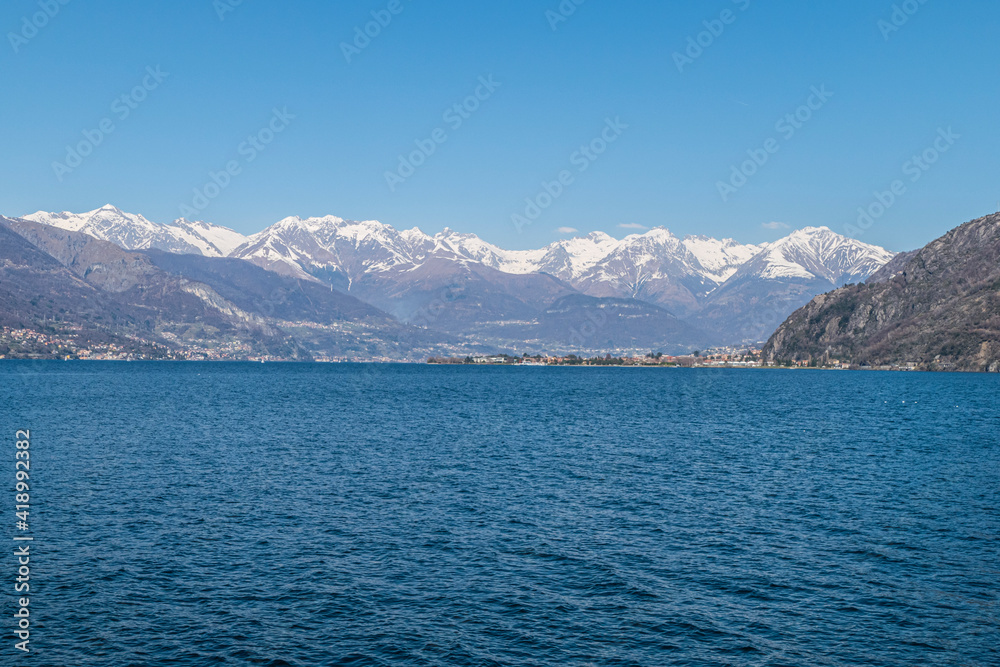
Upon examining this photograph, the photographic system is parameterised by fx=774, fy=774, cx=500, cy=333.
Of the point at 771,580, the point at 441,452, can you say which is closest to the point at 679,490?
the point at 771,580

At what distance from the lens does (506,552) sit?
1754 inches

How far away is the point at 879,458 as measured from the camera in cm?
8350

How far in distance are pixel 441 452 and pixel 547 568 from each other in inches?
1770

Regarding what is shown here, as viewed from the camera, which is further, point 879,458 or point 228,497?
point 879,458

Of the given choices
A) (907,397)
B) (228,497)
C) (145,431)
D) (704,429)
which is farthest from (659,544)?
(907,397)

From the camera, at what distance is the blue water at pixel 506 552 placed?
3181cm

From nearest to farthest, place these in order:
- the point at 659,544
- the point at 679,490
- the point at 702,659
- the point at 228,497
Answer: the point at 702,659 → the point at 659,544 → the point at 228,497 → the point at 679,490

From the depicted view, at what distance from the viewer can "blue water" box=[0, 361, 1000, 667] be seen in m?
31.8

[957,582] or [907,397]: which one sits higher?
[907,397]

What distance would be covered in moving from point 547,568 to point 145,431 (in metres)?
77.1

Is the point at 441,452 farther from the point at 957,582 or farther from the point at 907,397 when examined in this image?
the point at 907,397

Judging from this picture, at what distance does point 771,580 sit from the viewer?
39875mm

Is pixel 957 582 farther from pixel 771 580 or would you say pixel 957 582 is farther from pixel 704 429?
→ pixel 704 429

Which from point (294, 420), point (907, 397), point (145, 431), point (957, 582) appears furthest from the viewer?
point (907, 397)
